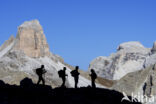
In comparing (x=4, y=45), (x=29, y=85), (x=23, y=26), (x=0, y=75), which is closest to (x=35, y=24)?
(x=23, y=26)

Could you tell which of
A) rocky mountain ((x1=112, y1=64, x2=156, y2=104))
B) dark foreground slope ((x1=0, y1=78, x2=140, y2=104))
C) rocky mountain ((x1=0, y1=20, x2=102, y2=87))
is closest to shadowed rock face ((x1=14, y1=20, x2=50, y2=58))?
rocky mountain ((x1=0, y1=20, x2=102, y2=87))

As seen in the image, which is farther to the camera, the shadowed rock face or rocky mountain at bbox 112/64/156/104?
the shadowed rock face

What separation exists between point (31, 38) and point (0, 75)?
78.2 ft

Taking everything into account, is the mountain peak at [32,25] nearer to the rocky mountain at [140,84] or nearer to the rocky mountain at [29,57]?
the rocky mountain at [29,57]

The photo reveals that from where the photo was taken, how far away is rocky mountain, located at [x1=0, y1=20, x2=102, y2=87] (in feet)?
327

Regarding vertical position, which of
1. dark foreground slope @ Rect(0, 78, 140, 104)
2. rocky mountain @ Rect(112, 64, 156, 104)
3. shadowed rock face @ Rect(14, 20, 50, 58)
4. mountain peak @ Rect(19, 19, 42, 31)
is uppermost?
mountain peak @ Rect(19, 19, 42, 31)

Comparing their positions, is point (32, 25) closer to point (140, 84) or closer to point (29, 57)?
point (29, 57)

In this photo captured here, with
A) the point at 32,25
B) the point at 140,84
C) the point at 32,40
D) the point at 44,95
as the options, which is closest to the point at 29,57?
the point at 32,40

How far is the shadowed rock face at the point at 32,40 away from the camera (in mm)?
113125

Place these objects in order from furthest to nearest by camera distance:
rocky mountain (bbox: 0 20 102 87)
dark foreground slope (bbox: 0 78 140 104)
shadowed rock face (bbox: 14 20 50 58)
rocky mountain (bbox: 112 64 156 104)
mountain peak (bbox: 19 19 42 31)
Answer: mountain peak (bbox: 19 19 42 31) < shadowed rock face (bbox: 14 20 50 58) < rocky mountain (bbox: 0 20 102 87) < rocky mountain (bbox: 112 64 156 104) < dark foreground slope (bbox: 0 78 140 104)

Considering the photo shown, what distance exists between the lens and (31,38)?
11544cm

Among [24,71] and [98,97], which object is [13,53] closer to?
[24,71]

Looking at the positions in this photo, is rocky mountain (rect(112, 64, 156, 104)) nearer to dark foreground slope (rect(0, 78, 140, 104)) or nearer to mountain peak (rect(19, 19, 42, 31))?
mountain peak (rect(19, 19, 42, 31))

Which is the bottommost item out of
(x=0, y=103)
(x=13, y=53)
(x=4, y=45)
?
(x=0, y=103)
